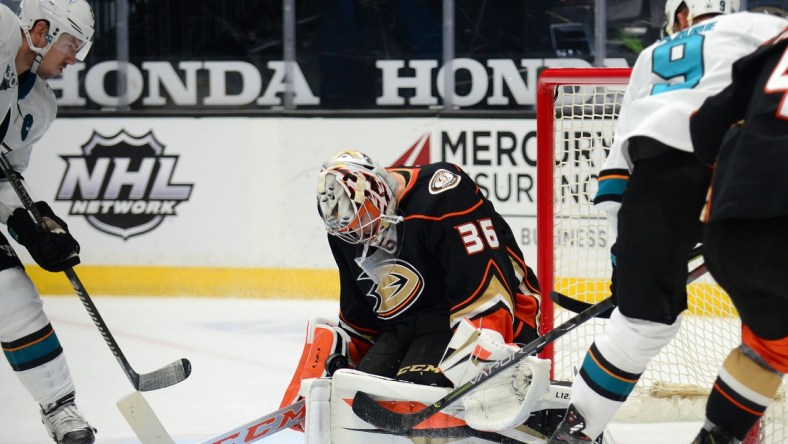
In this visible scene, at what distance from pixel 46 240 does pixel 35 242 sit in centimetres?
3

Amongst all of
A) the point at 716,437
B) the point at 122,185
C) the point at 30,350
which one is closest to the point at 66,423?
the point at 30,350

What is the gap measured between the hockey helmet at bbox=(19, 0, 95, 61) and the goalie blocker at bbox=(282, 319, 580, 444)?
105 cm

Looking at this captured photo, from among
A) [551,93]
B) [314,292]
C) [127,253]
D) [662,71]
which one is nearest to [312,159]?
[314,292]

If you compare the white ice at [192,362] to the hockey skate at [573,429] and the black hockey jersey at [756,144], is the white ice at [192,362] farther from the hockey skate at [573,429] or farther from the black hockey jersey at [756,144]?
the black hockey jersey at [756,144]

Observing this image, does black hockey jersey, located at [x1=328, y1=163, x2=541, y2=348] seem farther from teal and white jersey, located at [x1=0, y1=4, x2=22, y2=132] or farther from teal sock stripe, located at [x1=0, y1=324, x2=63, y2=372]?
teal and white jersey, located at [x1=0, y1=4, x2=22, y2=132]

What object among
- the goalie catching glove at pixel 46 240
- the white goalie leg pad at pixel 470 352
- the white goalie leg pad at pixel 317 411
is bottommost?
the white goalie leg pad at pixel 317 411

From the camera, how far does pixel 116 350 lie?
2.65 m

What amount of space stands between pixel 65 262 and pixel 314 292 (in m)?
2.33

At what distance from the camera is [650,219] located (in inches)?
71.2

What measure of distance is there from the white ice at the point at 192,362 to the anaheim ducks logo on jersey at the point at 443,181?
0.78 metres

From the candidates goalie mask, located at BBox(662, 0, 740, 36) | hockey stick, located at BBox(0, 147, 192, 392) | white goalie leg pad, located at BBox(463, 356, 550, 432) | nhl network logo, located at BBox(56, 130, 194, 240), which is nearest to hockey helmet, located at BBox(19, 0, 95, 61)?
hockey stick, located at BBox(0, 147, 192, 392)

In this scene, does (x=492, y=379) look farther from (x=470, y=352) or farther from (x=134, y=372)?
(x=134, y=372)

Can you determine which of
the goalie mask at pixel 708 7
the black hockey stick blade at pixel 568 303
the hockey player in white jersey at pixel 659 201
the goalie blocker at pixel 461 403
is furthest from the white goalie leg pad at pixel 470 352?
the goalie mask at pixel 708 7

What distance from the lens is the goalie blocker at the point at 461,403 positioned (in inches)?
82.7
